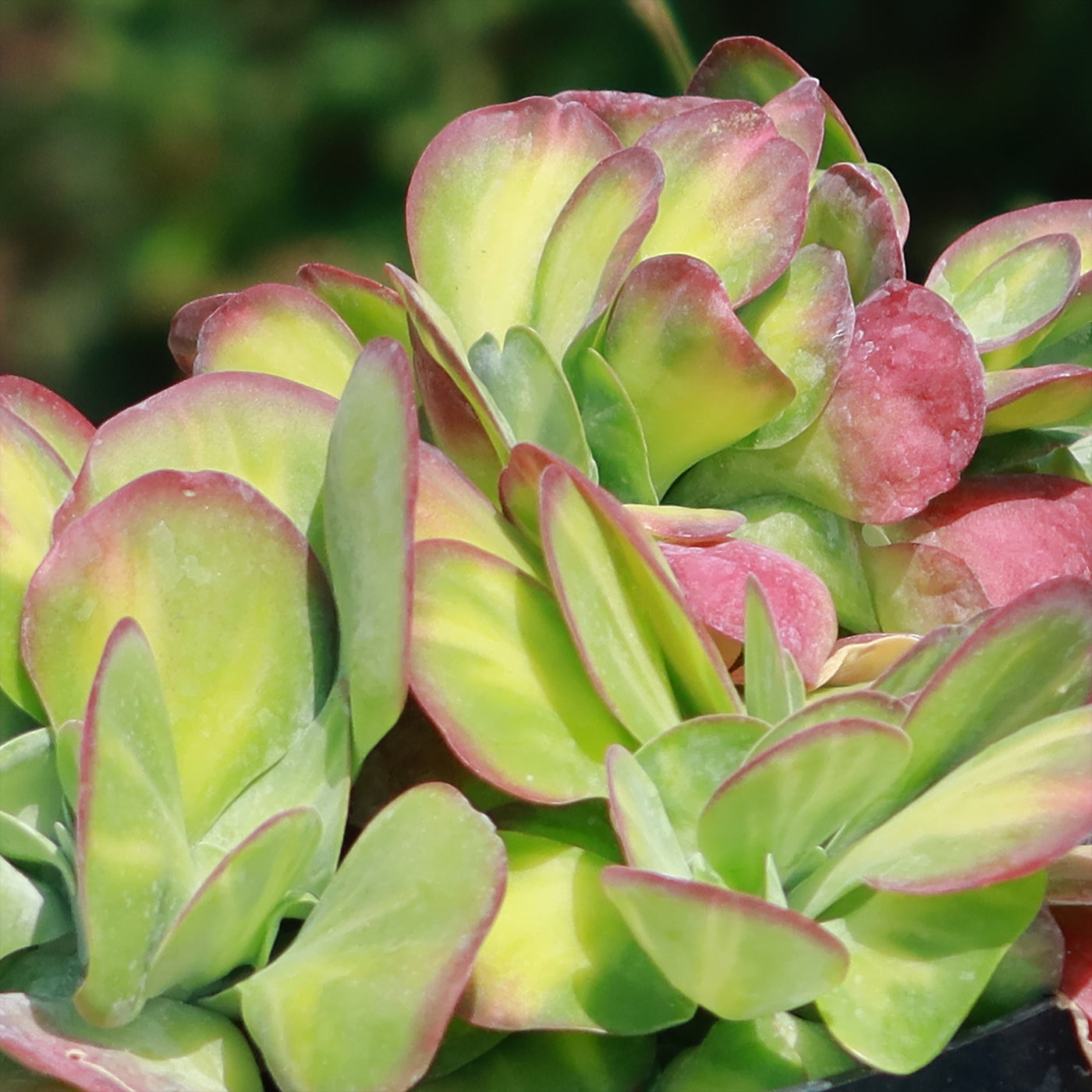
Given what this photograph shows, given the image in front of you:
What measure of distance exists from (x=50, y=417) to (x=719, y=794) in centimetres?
22

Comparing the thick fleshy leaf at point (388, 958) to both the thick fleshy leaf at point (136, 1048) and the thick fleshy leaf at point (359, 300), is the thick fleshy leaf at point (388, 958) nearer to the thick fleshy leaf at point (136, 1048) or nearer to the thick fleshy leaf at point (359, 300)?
the thick fleshy leaf at point (136, 1048)

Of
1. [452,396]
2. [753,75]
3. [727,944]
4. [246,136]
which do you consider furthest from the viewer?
[246,136]

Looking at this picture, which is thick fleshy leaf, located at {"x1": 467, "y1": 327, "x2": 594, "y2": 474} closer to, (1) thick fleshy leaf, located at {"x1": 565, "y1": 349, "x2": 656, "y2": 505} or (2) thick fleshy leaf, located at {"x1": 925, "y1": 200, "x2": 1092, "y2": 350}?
(1) thick fleshy leaf, located at {"x1": 565, "y1": 349, "x2": 656, "y2": 505}

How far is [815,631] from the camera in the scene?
0.32 m

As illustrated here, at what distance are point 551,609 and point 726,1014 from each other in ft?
0.32

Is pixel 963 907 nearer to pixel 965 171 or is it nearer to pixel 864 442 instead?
pixel 864 442

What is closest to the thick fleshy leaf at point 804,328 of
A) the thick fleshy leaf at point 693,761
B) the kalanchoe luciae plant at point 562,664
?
the kalanchoe luciae plant at point 562,664

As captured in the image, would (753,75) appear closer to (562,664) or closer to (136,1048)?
(562,664)

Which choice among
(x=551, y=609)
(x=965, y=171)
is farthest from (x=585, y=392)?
(x=965, y=171)

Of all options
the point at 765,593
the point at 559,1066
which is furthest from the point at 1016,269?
the point at 559,1066

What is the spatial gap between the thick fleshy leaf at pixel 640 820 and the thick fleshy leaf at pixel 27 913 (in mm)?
Result: 116

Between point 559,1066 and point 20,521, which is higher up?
point 20,521

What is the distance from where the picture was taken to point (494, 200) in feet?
1.26

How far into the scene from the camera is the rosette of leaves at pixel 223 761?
25 cm
